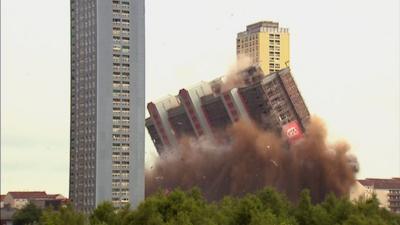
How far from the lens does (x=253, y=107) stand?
59.1 meters

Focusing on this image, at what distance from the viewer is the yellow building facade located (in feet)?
212

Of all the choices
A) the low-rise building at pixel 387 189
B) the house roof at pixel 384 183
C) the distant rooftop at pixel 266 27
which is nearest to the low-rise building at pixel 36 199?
the distant rooftop at pixel 266 27

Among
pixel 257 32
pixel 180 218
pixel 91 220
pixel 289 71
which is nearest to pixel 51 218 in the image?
pixel 91 220

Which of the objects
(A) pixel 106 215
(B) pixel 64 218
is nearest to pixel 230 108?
(A) pixel 106 215

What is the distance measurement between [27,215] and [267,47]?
22.4m

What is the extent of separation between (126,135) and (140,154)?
1449 mm

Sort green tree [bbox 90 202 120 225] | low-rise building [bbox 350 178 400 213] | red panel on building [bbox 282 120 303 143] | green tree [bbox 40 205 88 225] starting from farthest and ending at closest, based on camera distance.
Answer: low-rise building [bbox 350 178 400 213]
red panel on building [bbox 282 120 303 143]
green tree [bbox 90 202 120 225]
green tree [bbox 40 205 88 225]

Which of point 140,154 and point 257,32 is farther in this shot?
point 257,32

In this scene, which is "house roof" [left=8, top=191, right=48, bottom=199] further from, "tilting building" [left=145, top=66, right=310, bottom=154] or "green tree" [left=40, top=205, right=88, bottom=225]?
"green tree" [left=40, top=205, right=88, bottom=225]

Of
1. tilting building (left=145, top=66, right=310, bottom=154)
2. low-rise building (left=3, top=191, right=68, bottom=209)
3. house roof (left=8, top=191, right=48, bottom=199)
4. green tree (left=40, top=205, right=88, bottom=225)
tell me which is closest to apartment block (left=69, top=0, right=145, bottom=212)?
low-rise building (left=3, top=191, right=68, bottom=209)

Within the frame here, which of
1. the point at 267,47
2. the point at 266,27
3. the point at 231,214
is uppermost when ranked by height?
the point at 266,27

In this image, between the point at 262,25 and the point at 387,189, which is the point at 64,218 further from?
the point at 387,189

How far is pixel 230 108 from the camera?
59.6 meters

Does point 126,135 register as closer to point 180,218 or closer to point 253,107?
point 253,107
